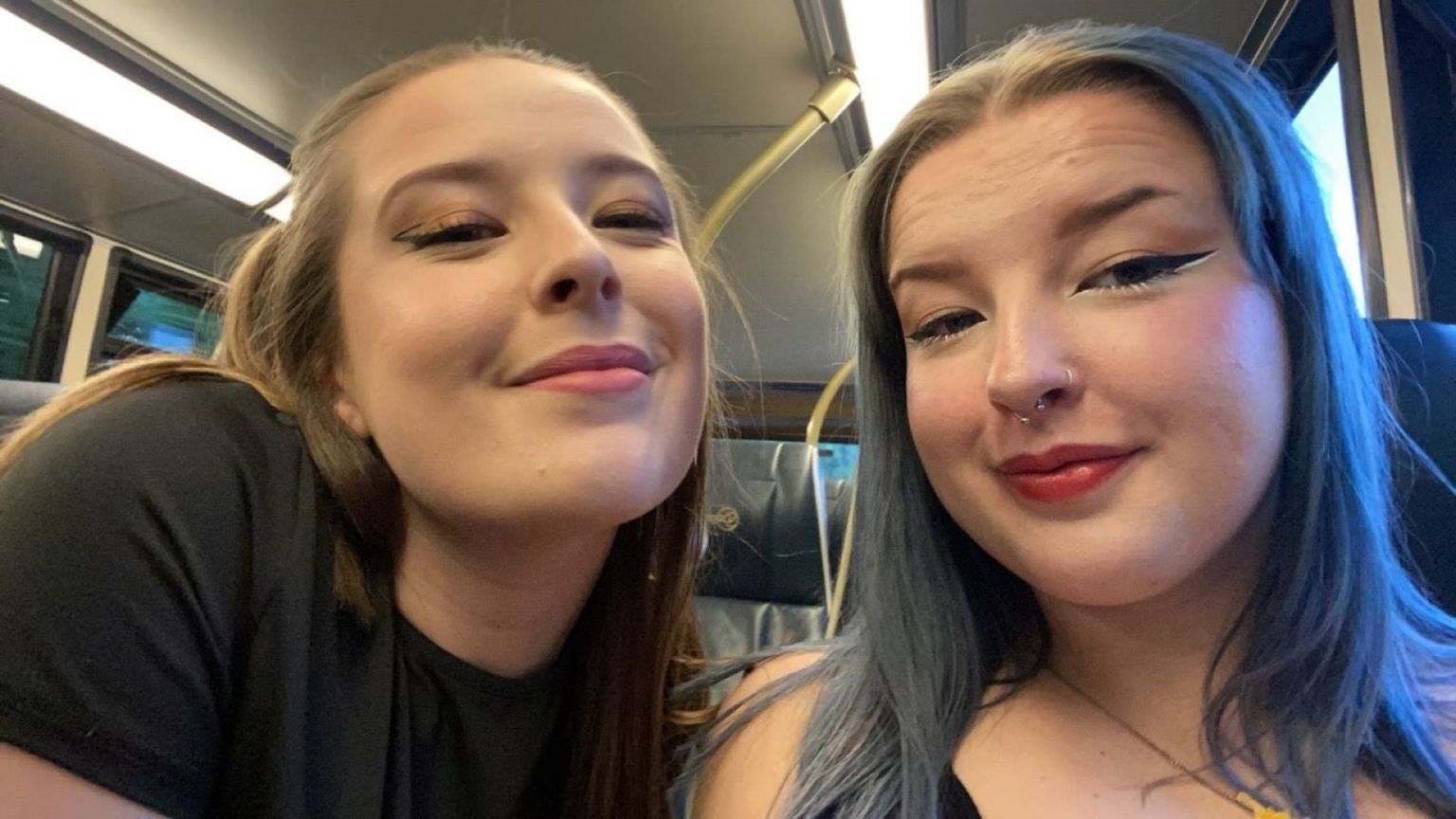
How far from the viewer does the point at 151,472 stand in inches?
22.7

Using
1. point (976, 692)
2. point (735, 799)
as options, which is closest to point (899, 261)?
point (976, 692)

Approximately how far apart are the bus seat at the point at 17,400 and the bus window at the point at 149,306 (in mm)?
2224

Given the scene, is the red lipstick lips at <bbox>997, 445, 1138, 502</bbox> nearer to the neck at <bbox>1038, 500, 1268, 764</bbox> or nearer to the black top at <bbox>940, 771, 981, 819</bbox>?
the neck at <bbox>1038, 500, 1268, 764</bbox>

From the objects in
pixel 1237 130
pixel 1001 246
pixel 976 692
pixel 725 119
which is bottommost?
pixel 976 692

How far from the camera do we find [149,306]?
11.8 feet

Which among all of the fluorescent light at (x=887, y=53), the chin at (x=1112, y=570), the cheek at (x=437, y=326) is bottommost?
the chin at (x=1112, y=570)

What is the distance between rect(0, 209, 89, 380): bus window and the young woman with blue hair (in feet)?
11.6

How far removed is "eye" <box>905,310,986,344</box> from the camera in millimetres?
732

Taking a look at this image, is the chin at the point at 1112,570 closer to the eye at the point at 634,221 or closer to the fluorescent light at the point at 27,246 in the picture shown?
the eye at the point at 634,221


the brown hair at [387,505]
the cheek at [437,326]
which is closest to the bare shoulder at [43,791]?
the brown hair at [387,505]

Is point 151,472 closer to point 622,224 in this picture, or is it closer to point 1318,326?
point 622,224

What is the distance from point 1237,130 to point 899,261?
0.29m

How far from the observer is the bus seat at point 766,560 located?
6.46 feet

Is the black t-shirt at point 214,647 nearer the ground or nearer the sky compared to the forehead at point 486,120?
nearer the ground
